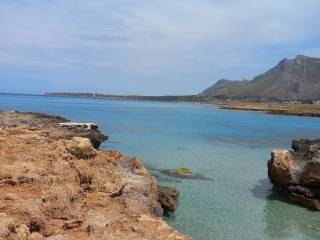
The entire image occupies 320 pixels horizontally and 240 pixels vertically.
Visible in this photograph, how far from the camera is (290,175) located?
90.2 feet

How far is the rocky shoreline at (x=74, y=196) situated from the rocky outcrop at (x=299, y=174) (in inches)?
313

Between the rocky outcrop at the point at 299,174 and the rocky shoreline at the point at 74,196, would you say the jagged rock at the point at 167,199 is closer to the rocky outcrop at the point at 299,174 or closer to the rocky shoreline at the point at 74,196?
the rocky shoreline at the point at 74,196

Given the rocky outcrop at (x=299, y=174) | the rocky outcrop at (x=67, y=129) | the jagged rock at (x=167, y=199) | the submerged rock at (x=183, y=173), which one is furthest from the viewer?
the rocky outcrop at (x=67, y=129)

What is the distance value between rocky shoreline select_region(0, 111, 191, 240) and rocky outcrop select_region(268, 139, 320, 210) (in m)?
7.96

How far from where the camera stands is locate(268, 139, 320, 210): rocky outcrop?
25859 millimetres

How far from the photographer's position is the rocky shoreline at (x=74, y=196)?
486 inches

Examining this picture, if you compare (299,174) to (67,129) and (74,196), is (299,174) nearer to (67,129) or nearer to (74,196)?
(74,196)

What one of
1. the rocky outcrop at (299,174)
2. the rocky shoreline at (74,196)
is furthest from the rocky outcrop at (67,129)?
the rocky outcrop at (299,174)

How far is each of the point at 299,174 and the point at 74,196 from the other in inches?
652

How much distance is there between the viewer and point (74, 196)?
49.2ft

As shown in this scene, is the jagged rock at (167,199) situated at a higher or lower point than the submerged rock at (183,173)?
higher

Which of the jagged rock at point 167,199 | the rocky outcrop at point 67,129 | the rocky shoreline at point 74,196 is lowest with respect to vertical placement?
the jagged rock at point 167,199

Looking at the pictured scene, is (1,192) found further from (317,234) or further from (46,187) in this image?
(317,234)

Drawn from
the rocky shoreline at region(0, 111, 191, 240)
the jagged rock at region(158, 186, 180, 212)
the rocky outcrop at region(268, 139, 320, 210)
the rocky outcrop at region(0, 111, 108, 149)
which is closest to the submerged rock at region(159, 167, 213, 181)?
the rocky outcrop at region(268, 139, 320, 210)
